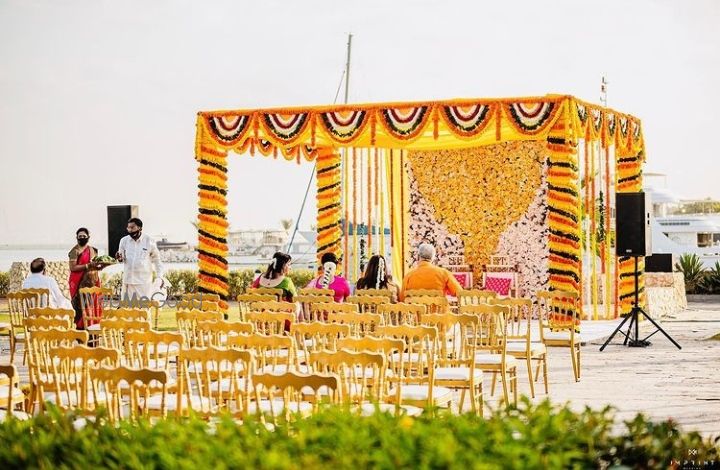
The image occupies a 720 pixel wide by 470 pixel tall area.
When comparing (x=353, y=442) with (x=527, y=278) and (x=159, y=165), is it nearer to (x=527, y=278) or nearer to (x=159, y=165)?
Result: (x=527, y=278)

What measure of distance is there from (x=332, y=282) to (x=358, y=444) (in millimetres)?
7535

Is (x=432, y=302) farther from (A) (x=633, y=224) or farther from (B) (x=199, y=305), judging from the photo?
(A) (x=633, y=224)

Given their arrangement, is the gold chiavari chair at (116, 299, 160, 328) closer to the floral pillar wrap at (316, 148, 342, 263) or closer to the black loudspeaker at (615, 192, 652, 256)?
the floral pillar wrap at (316, 148, 342, 263)

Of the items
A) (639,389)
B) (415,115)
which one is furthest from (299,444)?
(415,115)

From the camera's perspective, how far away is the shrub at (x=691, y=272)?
Answer: 22.2 metres

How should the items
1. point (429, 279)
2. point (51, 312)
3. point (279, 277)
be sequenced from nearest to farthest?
1. point (51, 312)
2. point (279, 277)
3. point (429, 279)

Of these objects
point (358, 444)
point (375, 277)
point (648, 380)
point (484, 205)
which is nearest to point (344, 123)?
point (484, 205)

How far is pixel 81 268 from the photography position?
1146 cm

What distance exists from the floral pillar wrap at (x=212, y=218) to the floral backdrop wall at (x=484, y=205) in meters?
3.23

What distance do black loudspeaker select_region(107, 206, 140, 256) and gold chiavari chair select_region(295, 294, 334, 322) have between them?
15.8 ft

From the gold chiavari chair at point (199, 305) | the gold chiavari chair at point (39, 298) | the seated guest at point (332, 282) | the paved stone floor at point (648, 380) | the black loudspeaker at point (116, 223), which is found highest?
the black loudspeaker at point (116, 223)

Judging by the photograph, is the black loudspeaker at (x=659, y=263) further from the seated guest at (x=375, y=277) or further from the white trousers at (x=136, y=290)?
the white trousers at (x=136, y=290)

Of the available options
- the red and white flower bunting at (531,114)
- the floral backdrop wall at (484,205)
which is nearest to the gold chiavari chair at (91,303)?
the red and white flower bunting at (531,114)

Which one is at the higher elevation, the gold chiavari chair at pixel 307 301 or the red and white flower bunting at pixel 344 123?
the red and white flower bunting at pixel 344 123
